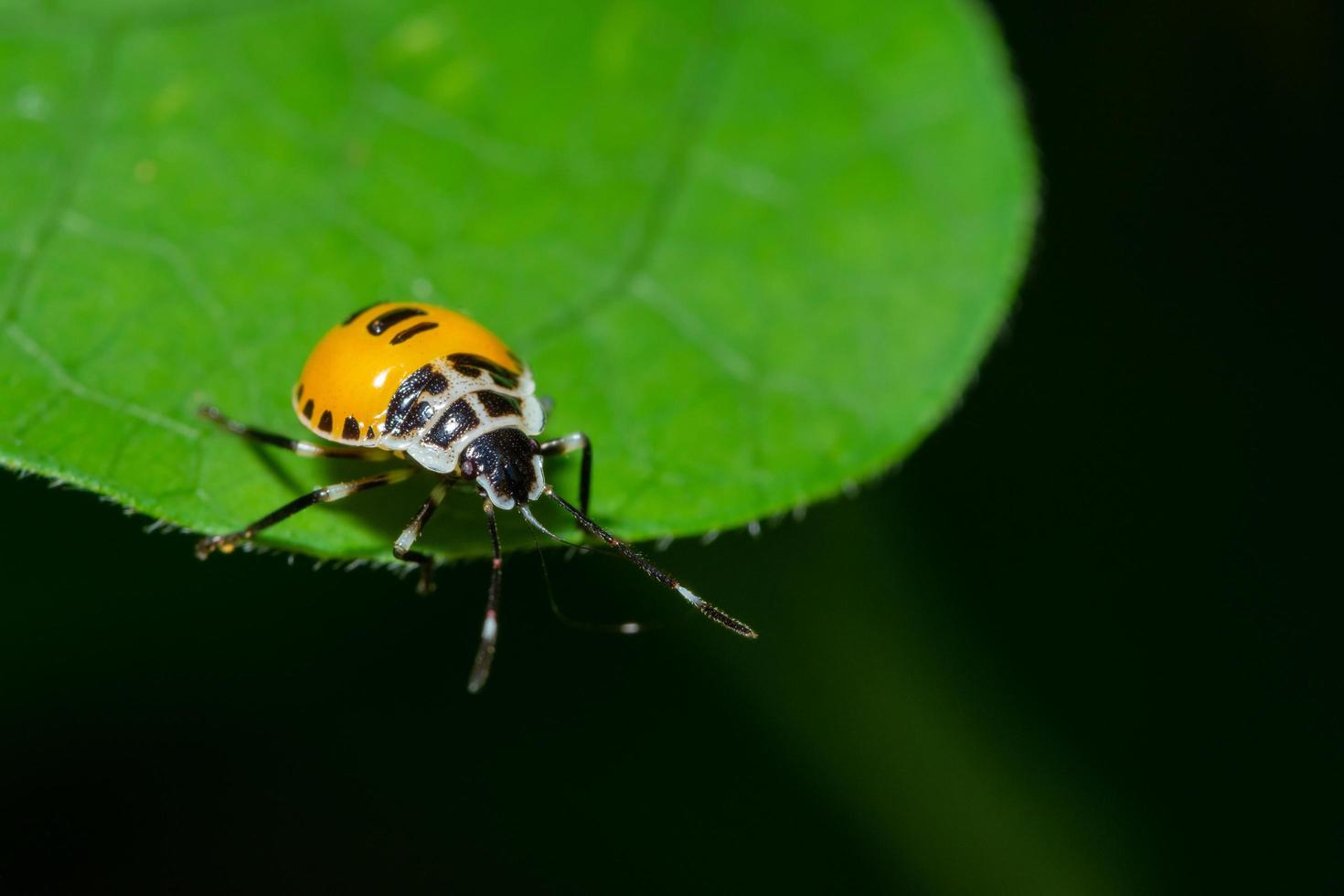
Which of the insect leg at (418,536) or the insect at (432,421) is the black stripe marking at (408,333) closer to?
the insect at (432,421)

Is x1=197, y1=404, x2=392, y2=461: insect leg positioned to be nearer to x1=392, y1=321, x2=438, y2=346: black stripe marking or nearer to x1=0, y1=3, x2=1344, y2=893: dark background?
x1=392, y1=321, x2=438, y2=346: black stripe marking

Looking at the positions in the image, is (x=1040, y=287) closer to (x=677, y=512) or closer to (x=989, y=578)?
(x=989, y=578)

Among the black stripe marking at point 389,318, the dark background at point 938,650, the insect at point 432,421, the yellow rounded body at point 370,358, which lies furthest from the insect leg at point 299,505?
the dark background at point 938,650

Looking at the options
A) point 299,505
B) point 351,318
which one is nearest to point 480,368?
point 351,318

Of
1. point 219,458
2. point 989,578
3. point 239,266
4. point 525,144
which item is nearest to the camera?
point 219,458

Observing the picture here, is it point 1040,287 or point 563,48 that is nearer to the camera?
point 563,48

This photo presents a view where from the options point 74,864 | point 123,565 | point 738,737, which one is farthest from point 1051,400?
point 74,864

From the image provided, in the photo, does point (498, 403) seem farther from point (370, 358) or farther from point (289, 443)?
point (289, 443)
